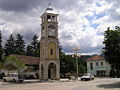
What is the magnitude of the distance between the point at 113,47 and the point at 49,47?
2280cm

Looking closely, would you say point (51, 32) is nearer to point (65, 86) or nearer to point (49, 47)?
point (49, 47)

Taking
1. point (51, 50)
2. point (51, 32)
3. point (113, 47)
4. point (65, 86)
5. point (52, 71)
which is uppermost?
point (51, 32)

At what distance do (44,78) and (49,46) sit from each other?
721 cm

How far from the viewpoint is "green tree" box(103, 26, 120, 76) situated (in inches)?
1196

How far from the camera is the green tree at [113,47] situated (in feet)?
99.7

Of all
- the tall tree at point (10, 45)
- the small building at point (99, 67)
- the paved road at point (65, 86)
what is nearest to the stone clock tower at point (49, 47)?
the paved road at point (65, 86)

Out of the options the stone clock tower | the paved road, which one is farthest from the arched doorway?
the paved road

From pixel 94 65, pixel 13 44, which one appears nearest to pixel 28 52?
pixel 13 44

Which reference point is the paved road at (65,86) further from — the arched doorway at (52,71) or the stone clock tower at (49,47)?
the arched doorway at (52,71)

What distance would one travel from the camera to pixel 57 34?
5269 centimetres

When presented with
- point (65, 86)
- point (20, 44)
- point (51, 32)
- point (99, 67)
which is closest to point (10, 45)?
point (20, 44)

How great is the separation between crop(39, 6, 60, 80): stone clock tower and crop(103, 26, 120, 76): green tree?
20.8 m

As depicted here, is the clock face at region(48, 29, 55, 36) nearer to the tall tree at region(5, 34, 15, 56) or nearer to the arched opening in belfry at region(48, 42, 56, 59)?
the arched opening in belfry at region(48, 42, 56, 59)

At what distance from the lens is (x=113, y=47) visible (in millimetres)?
30828
